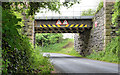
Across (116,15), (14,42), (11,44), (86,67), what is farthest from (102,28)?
(11,44)

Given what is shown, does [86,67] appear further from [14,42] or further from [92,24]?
[92,24]

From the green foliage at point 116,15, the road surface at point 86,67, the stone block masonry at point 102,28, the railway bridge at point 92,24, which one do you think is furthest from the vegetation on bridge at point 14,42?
the stone block masonry at point 102,28

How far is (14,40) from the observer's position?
3.46 metres

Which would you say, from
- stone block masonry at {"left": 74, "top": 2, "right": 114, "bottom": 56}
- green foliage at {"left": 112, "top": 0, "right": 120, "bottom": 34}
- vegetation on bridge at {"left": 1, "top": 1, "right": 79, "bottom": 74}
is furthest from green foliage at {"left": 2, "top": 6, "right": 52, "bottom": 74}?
stone block masonry at {"left": 74, "top": 2, "right": 114, "bottom": 56}

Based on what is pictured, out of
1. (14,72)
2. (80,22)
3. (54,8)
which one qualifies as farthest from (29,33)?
(80,22)

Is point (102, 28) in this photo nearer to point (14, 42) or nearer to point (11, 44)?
point (14, 42)

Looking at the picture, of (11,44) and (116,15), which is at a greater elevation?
(116,15)

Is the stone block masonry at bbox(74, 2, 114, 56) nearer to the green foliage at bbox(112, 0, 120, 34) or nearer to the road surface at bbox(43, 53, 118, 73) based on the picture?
the green foliage at bbox(112, 0, 120, 34)

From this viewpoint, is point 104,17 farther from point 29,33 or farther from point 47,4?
point 47,4

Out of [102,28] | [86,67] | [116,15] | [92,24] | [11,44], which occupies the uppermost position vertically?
[116,15]

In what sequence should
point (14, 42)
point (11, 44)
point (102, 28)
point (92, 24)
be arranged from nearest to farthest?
point (11, 44) → point (14, 42) → point (102, 28) → point (92, 24)

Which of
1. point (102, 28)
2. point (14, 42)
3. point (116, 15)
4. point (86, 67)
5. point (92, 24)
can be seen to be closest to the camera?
point (14, 42)

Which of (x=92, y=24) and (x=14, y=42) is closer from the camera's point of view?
(x=14, y=42)

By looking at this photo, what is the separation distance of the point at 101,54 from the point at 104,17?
444cm
